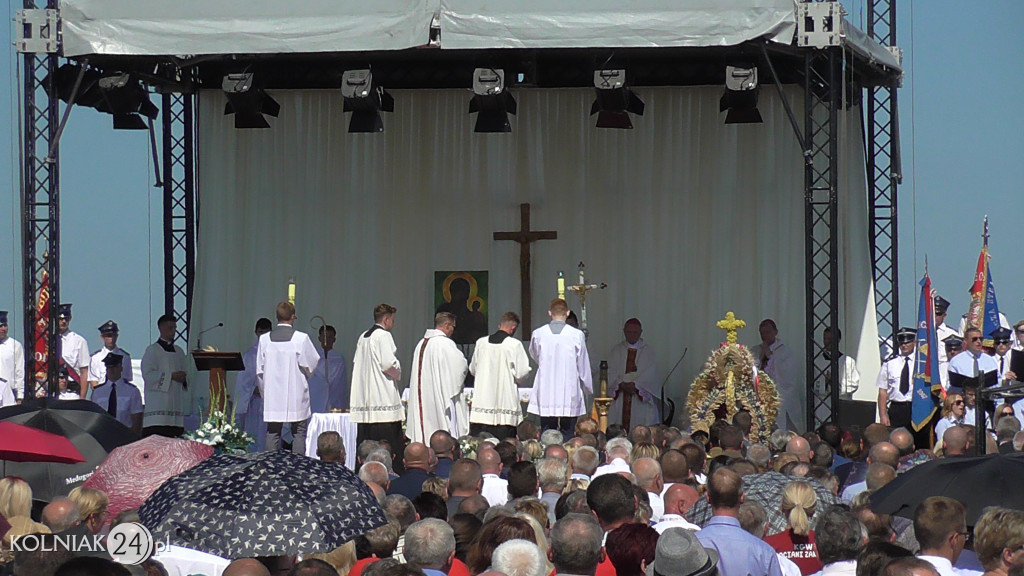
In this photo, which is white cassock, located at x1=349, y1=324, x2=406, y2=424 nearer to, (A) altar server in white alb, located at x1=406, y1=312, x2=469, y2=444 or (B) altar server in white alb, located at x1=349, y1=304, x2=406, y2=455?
(B) altar server in white alb, located at x1=349, y1=304, x2=406, y2=455

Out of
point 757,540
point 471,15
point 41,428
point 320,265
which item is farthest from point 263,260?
point 757,540

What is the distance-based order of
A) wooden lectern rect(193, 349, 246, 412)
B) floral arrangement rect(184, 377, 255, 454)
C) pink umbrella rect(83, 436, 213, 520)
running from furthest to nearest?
wooden lectern rect(193, 349, 246, 412) → floral arrangement rect(184, 377, 255, 454) → pink umbrella rect(83, 436, 213, 520)

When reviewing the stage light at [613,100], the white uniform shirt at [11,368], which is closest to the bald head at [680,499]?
the stage light at [613,100]

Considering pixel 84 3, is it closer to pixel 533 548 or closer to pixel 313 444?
pixel 313 444

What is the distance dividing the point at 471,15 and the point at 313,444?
14.7 ft

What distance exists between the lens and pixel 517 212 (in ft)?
59.4

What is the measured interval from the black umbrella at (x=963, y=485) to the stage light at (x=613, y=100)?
8.81 meters

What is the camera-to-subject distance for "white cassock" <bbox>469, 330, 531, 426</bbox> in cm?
1435

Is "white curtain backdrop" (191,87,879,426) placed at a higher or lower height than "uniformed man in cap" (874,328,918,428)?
higher

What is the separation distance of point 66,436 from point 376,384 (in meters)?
5.58

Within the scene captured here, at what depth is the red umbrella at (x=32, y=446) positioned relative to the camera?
8.02 metres

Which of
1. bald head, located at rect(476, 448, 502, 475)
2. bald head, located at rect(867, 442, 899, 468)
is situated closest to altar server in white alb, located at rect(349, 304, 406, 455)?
bald head, located at rect(476, 448, 502, 475)

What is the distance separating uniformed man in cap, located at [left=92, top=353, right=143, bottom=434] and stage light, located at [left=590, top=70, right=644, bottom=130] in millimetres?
5783

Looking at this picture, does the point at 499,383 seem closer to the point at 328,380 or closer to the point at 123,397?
the point at 328,380
